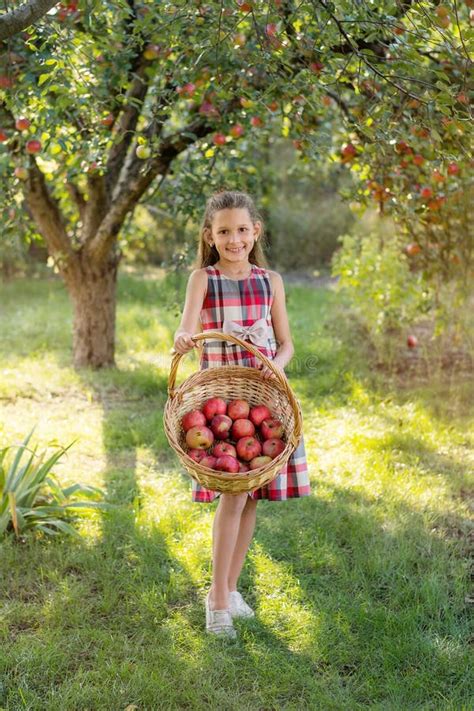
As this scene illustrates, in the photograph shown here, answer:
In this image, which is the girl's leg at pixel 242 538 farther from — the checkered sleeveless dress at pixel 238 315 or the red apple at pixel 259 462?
the red apple at pixel 259 462

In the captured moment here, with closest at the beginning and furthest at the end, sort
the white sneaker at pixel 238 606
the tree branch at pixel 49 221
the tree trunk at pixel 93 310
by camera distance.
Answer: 1. the white sneaker at pixel 238 606
2. the tree branch at pixel 49 221
3. the tree trunk at pixel 93 310

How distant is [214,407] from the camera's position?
249 centimetres

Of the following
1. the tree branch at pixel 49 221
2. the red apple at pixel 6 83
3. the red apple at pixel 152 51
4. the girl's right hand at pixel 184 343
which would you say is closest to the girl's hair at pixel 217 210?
the girl's right hand at pixel 184 343

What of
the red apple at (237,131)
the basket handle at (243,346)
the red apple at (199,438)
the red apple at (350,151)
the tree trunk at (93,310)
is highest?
the red apple at (237,131)

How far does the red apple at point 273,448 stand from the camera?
2449 mm

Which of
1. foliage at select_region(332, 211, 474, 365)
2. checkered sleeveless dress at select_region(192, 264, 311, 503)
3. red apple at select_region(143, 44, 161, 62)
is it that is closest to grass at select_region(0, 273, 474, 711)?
checkered sleeveless dress at select_region(192, 264, 311, 503)

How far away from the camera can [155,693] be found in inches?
87.9

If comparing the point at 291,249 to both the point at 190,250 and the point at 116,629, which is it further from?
the point at 116,629

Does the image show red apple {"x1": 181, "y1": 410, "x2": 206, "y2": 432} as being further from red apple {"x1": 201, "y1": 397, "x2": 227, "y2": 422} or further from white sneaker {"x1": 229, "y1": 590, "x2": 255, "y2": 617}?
white sneaker {"x1": 229, "y1": 590, "x2": 255, "y2": 617}

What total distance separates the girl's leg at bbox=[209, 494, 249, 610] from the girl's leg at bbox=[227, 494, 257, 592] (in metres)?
0.07

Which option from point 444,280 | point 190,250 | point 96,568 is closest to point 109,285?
point 190,250

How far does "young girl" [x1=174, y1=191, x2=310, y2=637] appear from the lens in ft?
8.43

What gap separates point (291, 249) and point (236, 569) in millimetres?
10270

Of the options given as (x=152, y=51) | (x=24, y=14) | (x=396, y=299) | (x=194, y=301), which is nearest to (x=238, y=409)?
(x=194, y=301)
